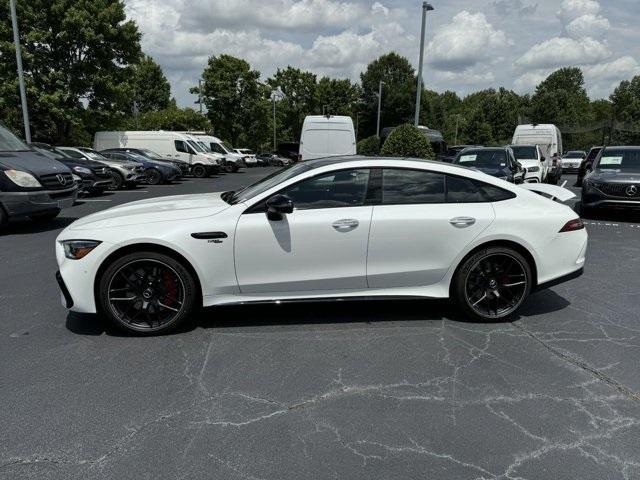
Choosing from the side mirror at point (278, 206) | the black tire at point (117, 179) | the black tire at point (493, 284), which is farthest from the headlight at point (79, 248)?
the black tire at point (117, 179)

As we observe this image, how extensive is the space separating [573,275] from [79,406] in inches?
163

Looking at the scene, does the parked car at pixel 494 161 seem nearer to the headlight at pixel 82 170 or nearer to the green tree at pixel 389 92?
the headlight at pixel 82 170

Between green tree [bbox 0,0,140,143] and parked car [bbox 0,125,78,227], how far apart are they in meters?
18.0

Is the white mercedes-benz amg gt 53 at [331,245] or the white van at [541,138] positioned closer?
the white mercedes-benz amg gt 53 at [331,245]

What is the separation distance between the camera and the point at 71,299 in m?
4.05

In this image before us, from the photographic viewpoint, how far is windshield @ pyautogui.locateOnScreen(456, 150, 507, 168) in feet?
40.4

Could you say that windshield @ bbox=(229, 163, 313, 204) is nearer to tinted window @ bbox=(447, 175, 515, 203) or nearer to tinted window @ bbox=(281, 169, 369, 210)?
tinted window @ bbox=(281, 169, 369, 210)

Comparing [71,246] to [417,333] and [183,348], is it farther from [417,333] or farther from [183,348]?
[417,333]

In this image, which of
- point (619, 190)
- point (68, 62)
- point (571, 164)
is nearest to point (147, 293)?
point (619, 190)

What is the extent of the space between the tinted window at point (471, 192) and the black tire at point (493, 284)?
46 centimetres

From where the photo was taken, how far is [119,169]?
55.8 feet

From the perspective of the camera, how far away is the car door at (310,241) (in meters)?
4.13

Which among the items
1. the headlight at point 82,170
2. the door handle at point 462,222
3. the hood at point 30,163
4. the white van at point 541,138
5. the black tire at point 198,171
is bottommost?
the black tire at point 198,171

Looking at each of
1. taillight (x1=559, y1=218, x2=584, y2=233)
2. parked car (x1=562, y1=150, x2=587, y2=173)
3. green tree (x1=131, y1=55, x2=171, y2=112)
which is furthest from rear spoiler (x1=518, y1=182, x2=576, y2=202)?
green tree (x1=131, y1=55, x2=171, y2=112)
